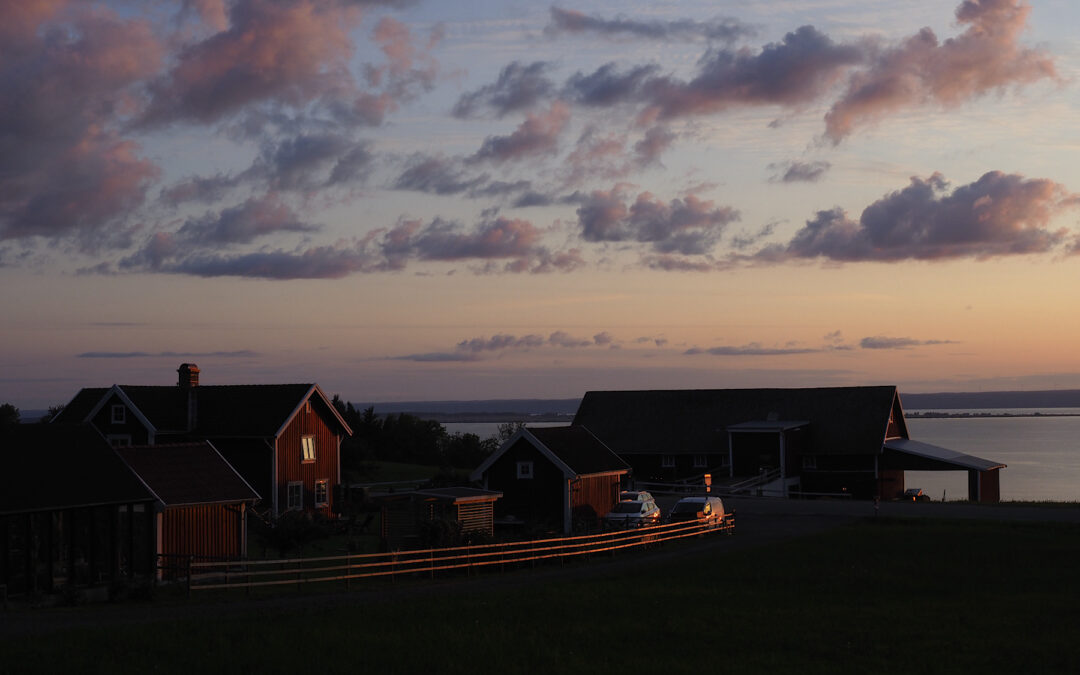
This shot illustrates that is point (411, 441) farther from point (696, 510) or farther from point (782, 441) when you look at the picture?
point (696, 510)

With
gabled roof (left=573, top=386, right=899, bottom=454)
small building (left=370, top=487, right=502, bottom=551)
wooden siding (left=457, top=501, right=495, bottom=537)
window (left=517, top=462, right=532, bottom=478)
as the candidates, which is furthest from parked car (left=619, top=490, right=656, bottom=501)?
gabled roof (left=573, top=386, right=899, bottom=454)

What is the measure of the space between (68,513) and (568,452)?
27.4 m

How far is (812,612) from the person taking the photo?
28.8m

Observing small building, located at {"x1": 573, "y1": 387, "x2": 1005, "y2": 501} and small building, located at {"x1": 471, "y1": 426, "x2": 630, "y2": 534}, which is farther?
small building, located at {"x1": 573, "y1": 387, "x2": 1005, "y2": 501}

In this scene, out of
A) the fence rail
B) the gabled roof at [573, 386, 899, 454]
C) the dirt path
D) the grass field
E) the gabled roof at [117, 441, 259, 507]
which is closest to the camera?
the grass field

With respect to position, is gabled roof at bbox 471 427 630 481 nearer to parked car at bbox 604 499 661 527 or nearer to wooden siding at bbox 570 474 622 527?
wooden siding at bbox 570 474 622 527

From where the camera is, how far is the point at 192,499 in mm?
38656

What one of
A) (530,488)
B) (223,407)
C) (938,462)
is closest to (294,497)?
(223,407)

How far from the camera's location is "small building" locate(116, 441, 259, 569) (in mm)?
37750

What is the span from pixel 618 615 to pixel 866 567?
1278 cm

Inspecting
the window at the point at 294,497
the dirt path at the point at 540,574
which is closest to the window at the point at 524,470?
the dirt path at the point at 540,574

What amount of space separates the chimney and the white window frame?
22.7 ft

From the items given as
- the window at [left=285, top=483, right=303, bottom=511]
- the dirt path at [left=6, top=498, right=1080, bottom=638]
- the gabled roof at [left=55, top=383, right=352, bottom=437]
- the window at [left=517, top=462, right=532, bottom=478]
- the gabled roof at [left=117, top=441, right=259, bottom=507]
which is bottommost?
the dirt path at [left=6, top=498, right=1080, bottom=638]

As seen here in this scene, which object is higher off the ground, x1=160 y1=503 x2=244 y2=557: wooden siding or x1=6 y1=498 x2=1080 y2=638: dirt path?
x1=160 y1=503 x2=244 y2=557: wooden siding
